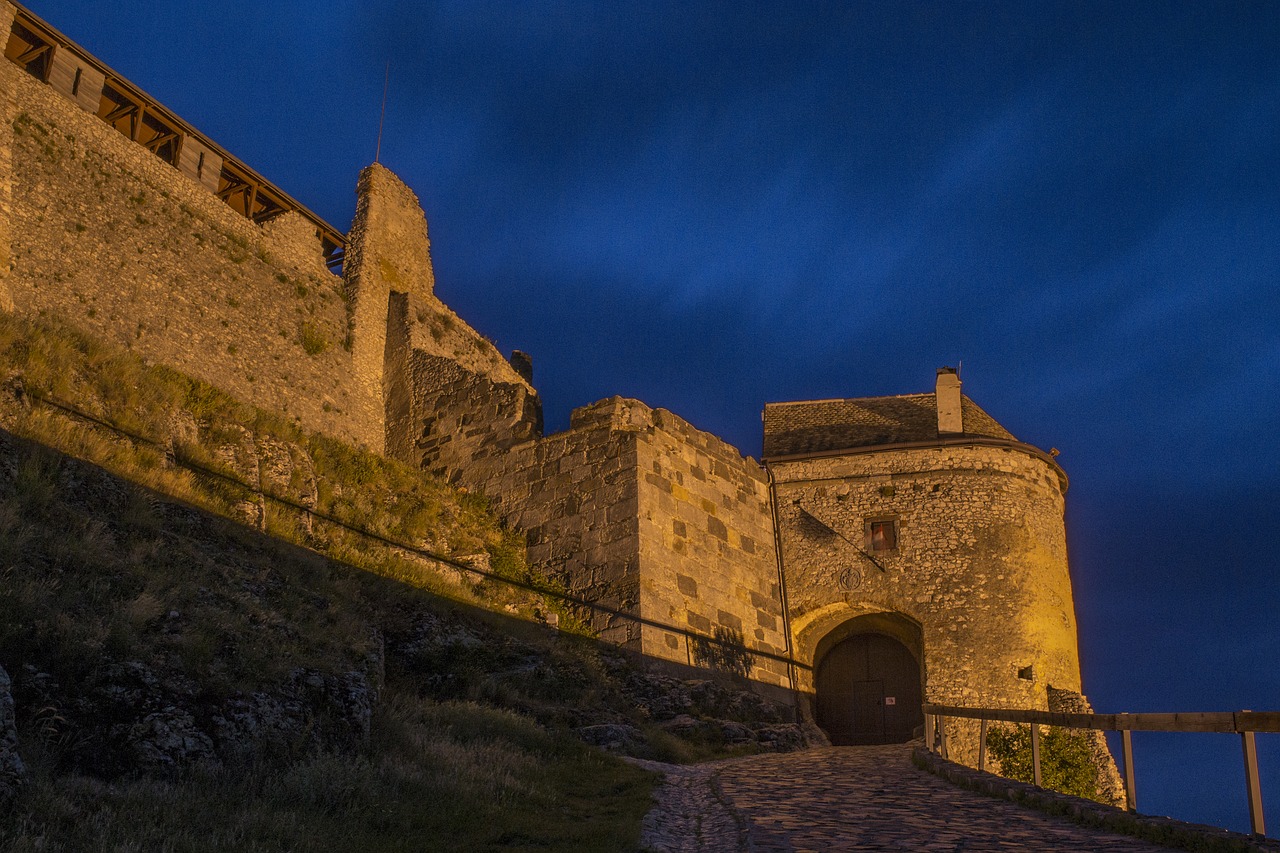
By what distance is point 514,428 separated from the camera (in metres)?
22.0

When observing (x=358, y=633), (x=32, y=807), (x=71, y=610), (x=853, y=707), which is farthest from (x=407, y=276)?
(x=32, y=807)

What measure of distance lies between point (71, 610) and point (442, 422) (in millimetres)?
14748

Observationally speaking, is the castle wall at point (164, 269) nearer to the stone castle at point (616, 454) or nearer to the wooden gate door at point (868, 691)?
the stone castle at point (616, 454)

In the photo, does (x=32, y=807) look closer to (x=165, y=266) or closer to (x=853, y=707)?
(x=165, y=266)

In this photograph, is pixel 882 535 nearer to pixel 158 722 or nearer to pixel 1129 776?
pixel 1129 776

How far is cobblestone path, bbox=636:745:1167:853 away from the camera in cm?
811

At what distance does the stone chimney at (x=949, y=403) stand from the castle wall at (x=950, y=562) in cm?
65

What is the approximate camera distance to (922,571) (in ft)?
73.1

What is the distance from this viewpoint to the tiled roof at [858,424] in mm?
24156

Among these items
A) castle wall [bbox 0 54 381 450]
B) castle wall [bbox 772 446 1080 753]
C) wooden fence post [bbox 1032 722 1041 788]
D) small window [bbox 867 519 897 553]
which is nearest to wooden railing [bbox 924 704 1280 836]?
wooden fence post [bbox 1032 722 1041 788]

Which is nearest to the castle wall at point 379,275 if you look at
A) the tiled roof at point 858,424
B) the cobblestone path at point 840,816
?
the tiled roof at point 858,424

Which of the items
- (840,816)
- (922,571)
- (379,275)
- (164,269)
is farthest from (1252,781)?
(379,275)

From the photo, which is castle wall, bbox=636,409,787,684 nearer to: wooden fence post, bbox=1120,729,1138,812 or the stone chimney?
the stone chimney

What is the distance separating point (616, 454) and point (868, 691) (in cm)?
800
